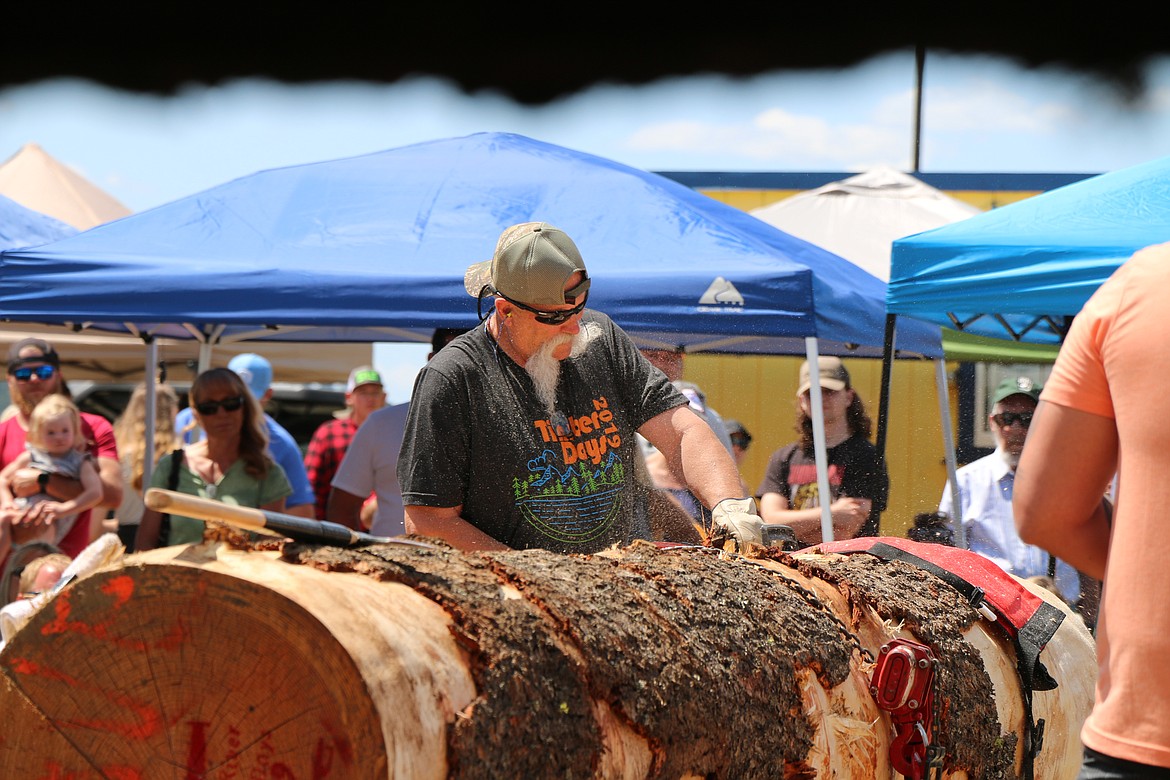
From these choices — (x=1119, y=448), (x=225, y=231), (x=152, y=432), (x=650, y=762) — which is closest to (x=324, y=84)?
(x=1119, y=448)

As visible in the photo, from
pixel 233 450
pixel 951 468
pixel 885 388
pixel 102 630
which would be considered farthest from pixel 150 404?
pixel 102 630

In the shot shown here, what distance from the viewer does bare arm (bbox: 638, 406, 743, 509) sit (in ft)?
9.55

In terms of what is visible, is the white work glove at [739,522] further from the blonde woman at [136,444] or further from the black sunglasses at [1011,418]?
→ the blonde woman at [136,444]

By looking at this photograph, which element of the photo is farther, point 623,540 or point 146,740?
point 623,540

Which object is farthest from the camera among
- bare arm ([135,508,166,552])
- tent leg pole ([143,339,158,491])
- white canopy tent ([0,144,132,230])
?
white canopy tent ([0,144,132,230])

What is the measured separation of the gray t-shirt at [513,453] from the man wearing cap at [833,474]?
Answer: 8.05ft

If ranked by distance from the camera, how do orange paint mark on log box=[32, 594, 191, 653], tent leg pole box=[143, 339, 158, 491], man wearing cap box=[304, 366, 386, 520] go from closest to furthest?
orange paint mark on log box=[32, 594, 191, 653] → man wearing cap box=[304, 366, 386, 520] → tent leg pole box=[143, 339, 158, 491]

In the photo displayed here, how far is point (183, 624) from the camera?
167 centimetres

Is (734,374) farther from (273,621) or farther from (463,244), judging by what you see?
(273,621)

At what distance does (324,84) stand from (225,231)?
4369 millimetres

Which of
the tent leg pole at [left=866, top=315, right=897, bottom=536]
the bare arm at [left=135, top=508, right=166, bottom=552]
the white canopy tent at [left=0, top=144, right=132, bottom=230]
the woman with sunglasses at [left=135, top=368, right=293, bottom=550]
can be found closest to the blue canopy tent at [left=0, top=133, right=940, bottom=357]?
the tent leg pole at [left=866, top=315, right=897, bottom=536]

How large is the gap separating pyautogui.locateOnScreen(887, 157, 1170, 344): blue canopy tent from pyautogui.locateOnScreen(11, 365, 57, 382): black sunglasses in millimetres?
3638

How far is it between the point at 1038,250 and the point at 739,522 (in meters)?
2.33

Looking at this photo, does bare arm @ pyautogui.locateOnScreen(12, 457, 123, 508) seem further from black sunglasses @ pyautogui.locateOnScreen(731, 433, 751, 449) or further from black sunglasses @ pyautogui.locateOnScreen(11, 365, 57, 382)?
black sunglasses @ pyautogui.locateOnScreen(731, 433, 751, 449)
